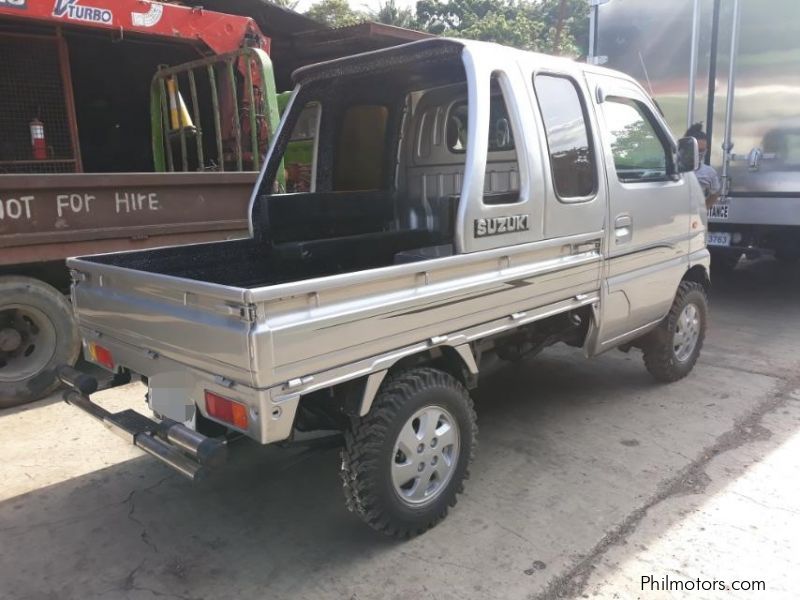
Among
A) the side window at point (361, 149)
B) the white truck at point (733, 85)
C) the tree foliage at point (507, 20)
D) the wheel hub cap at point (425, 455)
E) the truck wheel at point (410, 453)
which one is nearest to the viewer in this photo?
the truck wheel at point (410, 453)

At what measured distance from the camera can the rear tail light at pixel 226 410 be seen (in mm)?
2314

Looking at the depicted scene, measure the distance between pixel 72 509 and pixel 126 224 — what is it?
83.8 inches

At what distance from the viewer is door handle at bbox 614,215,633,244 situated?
3.82 m

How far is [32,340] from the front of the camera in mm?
4547

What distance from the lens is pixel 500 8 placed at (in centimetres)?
3334

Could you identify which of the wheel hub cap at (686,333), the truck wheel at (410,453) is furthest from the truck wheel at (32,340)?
the wheel hub cap at (686,333)

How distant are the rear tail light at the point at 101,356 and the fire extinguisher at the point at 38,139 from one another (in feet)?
14.7

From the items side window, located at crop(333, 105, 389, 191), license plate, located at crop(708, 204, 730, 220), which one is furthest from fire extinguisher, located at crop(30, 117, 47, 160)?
license plate, located at crop(708, 204, 730, 220)

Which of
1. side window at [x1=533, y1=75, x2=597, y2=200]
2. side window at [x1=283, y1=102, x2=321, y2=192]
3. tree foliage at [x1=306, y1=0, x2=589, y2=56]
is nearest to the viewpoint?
side window at [x1=533, y1=75, x2=597, y2=200]

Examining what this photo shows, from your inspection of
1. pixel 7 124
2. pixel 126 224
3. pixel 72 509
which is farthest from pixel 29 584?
pixel 7 124

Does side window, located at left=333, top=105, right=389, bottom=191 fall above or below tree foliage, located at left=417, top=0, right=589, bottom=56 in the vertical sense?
below

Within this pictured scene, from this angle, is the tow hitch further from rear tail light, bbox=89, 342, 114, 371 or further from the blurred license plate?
the blurred license plate

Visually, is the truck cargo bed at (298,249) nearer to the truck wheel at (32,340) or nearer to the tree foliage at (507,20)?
the truck wheel at (32,340)

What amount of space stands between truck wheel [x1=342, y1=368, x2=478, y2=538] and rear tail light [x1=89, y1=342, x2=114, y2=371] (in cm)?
127
